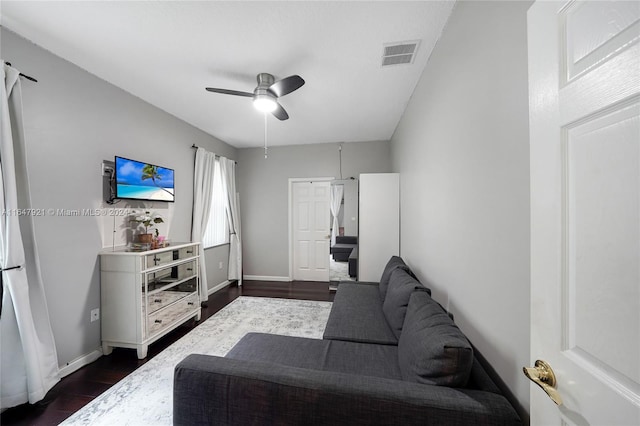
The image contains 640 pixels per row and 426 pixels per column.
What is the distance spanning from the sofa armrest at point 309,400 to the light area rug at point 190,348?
876mm

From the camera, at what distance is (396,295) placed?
198 cm

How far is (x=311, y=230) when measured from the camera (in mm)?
4883

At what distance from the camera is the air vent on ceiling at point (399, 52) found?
6.21 feet

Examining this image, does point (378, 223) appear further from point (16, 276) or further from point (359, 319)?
point (16, 276)

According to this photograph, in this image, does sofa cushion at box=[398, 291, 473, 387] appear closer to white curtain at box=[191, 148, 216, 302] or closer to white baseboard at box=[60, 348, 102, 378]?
white baseboard at box=[60, 348, 102, 378]

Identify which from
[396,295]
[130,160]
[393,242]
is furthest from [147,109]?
[393,242]

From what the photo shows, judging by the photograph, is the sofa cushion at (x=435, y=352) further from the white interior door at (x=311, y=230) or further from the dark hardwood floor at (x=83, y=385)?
the white interior door at (x=311, y=230)

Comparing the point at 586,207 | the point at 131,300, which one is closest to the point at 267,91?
the point at 586,207

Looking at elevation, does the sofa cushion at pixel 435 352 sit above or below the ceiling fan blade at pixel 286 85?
below

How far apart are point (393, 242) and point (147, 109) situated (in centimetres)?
378

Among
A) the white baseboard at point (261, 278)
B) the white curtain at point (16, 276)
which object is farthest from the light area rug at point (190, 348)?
the white baseboard at point (261, 278)

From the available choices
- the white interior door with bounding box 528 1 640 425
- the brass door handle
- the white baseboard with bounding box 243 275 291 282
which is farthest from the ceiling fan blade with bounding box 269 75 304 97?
the white baseboard with bounding box 243 275 291 282

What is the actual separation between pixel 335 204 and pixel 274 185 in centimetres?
135

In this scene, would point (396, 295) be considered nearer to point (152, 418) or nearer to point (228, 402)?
point (228, 402)
